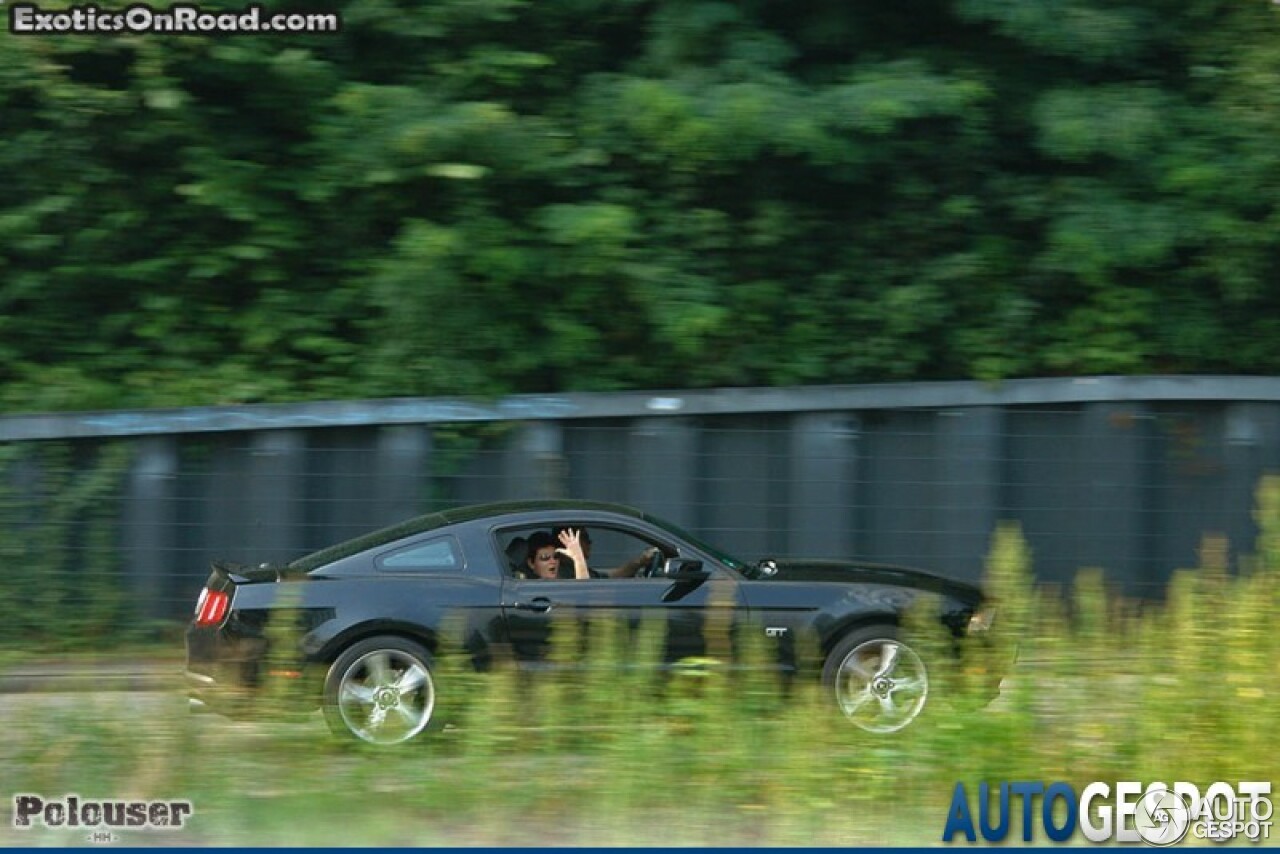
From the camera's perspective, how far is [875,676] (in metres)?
8.12

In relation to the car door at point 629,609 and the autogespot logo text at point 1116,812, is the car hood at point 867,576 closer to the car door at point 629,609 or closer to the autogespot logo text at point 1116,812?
the car door at point 629,609

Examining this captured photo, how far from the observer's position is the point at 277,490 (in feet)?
37.1

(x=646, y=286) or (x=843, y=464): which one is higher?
(x=646, y=286)

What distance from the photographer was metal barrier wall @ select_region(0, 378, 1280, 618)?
1139 centimetres

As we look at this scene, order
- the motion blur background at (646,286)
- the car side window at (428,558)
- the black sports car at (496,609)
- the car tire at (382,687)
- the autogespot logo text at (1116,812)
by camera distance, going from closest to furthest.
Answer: the autogespot logo text at (1116,812) < the car tire at (382,687) < the black sports car at (496,609) < the car side window at (428,558) < the motion blur background at (646,286)

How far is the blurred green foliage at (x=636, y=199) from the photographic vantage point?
11805 millimetres

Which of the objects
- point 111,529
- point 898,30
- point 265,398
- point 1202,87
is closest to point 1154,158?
point 1202,87

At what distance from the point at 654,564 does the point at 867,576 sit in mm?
1223

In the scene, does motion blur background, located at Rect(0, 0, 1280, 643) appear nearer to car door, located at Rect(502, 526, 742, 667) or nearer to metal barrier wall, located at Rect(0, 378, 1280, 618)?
metal barrier wall, located at Rect(0, 378, 1280, 618)

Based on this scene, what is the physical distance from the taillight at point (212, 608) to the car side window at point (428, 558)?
86 cm

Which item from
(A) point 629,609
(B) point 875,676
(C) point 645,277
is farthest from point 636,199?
(B) point 875,676

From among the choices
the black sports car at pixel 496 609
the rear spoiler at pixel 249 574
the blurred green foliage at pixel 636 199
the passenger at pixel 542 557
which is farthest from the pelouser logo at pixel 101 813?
the blurred green foliage at pixel 636 199

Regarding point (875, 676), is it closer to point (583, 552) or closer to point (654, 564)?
point (654, 564)

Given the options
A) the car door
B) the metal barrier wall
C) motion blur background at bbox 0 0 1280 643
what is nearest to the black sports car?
the car door
